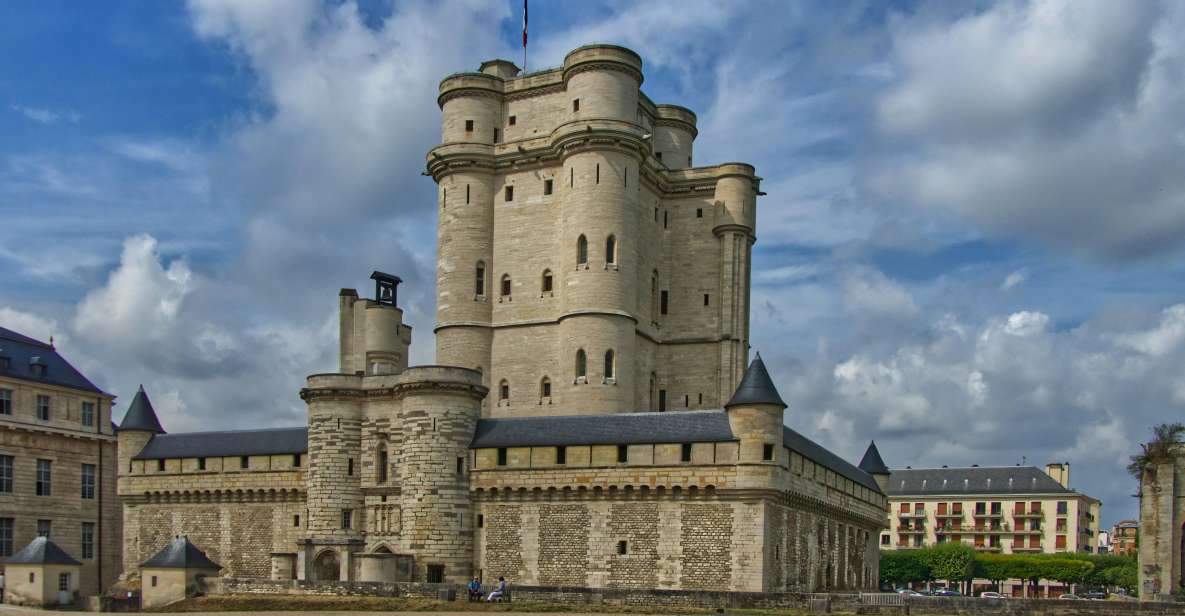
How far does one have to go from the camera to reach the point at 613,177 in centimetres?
5169

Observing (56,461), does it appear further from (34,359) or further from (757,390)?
(757,390)

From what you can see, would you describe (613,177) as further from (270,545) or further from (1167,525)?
(1167,525)

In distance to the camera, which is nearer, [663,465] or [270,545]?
[663,465]

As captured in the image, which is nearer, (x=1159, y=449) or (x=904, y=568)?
(x=1159, y=449)

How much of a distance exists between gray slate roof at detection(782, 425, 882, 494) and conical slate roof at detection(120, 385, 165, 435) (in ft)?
91.2

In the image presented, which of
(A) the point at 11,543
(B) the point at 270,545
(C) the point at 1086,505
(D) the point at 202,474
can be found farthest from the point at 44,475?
(C) the point at 1086,505

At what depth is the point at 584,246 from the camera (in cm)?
5184

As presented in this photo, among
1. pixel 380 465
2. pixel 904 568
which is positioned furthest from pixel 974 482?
pixel 380 465

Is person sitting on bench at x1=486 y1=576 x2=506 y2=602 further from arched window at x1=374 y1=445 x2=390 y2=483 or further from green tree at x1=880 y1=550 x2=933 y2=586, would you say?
green tree at x1=880 y1=550 x2=933 y2=586

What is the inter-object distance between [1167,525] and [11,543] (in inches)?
1804

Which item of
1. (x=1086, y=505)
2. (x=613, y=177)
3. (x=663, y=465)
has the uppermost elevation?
(x=613, y=177)

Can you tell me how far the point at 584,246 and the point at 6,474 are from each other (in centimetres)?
2660

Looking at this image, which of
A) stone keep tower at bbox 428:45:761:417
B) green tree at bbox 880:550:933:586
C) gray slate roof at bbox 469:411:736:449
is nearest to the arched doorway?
gray slate roof at bbox 469:411:736:449

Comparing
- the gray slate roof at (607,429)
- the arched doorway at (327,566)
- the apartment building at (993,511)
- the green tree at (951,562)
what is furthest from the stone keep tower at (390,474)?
the apartment building at (993,511)
